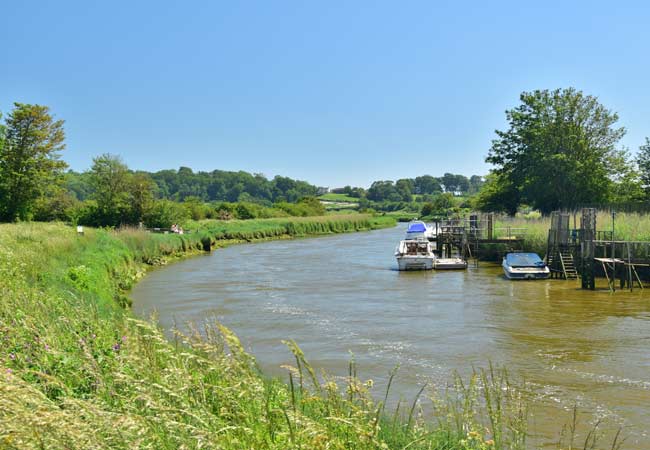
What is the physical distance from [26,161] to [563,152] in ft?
133

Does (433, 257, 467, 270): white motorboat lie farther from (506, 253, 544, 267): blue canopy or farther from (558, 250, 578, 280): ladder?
(558, 250, 578, 280): ladder

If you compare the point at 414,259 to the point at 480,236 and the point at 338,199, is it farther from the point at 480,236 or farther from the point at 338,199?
the point at 338,199

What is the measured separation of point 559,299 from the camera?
2355 cm

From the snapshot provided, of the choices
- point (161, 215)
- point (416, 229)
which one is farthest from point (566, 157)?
point (161, 215)

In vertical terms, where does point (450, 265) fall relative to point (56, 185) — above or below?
below

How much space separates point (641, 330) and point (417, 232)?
1250 inches

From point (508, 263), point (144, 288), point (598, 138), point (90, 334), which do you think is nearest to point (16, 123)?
point (144, 288)

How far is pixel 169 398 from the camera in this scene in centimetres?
425

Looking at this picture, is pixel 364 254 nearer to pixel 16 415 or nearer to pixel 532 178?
pixel 532 178

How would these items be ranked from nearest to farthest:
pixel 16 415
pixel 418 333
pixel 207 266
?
pixel 16 415
pixel 418 333
pixel 207 266

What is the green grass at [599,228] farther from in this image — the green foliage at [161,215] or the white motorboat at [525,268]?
the green foliage at [161,215]

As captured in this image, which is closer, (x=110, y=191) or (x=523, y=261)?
(x=523, y=261)

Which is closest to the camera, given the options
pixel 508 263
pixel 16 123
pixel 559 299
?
pixel 559 299

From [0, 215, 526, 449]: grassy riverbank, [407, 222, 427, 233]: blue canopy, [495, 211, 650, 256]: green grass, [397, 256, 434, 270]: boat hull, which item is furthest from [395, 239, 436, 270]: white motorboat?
[0, 215, 526, 449]: grassy riverbank
